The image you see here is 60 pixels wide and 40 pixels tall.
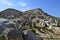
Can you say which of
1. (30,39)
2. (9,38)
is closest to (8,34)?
(9,38)

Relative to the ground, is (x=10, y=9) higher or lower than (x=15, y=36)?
higher

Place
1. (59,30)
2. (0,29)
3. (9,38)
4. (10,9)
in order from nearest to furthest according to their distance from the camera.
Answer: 1. (9,38)
2. (0,29)
3. (59,30)
4. (10,9)

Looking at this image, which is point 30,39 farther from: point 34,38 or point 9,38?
point 9,38

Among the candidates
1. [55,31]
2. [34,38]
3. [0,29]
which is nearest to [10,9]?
[55,31]

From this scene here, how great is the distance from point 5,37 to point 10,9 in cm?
13001

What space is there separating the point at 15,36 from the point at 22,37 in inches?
42.4

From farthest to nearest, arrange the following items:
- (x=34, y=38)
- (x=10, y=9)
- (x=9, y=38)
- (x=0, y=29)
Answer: (x=10, y=9) → (x=0, y=29) → (x=34, y=38) → (x=9, y=38)

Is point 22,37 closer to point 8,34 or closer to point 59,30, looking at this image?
point 8,34

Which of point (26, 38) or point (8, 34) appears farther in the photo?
point (26, 38)

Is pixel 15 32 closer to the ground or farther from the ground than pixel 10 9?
closer to the ground

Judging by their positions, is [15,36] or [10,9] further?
[10,9]

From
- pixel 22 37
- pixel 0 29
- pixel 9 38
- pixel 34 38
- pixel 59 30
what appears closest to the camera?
pixel 9 38

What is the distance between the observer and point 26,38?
45.0ft

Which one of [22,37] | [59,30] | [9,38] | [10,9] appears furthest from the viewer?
[10,9]
